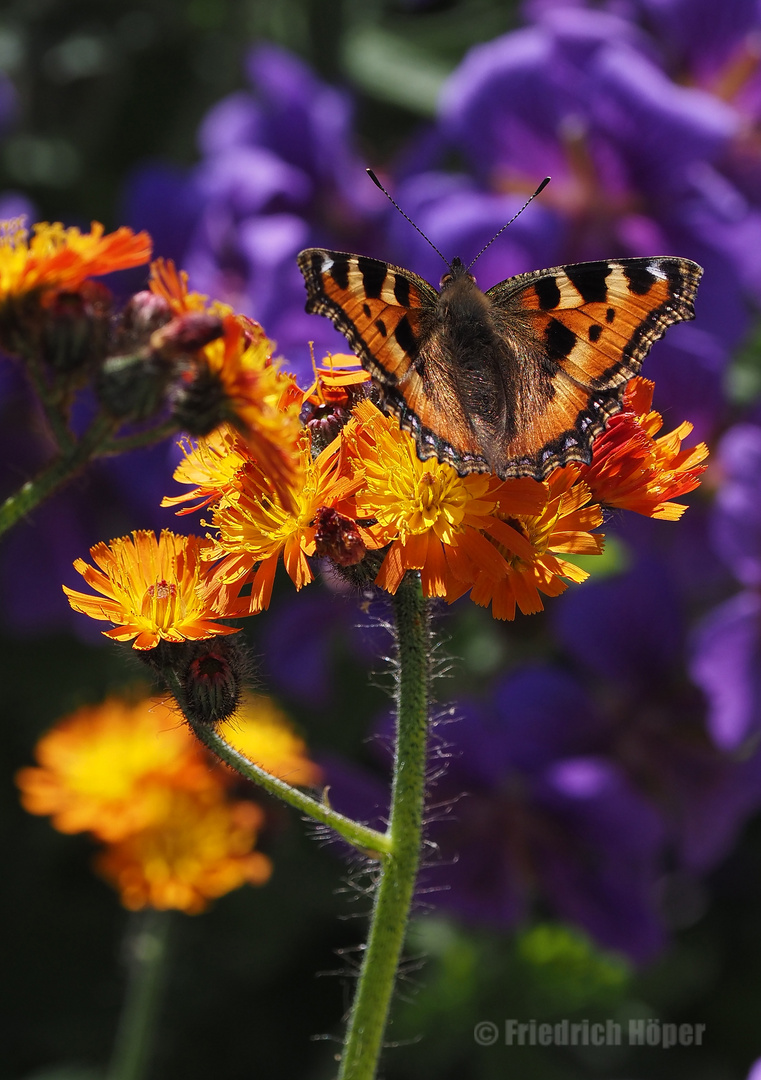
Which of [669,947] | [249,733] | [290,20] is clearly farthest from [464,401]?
[290,20]

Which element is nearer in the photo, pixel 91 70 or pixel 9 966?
pixel 9 966

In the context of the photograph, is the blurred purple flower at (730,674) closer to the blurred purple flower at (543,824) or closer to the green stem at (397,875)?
the blurred purple flower at (543,824)

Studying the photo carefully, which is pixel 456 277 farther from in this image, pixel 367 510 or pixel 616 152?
pixel 616 152

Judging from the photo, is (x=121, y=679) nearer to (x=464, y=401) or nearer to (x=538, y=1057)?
(x=538, y=1057)

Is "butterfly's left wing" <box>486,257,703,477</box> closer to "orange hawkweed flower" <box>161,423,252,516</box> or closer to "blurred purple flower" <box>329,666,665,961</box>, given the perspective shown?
"orange hawkweed flower" <box>161,423,252,516</box>

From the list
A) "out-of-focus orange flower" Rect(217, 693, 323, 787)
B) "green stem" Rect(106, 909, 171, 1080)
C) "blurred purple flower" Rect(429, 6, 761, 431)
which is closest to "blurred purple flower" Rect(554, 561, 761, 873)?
"blurred purple flower" Rect(429, 6, 761, 431)

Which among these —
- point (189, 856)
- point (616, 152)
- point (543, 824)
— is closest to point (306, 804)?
point (189, 856)
